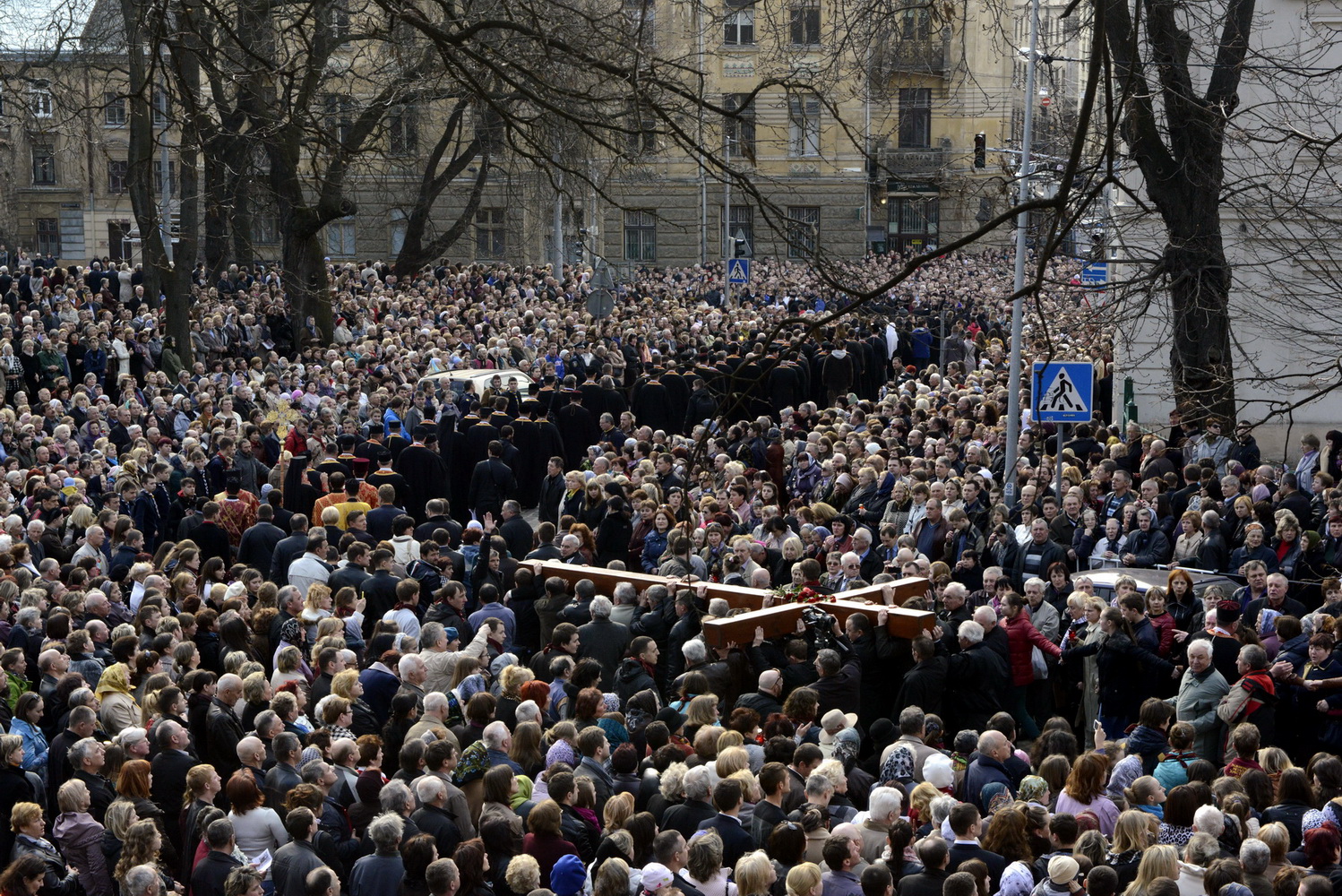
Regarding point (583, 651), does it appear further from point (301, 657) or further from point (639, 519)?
point (639, 519)

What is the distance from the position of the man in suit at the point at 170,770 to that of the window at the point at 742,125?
5.25 m

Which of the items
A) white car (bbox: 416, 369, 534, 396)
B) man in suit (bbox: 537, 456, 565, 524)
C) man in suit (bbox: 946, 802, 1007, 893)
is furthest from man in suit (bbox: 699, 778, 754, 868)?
white car (bbox: 416, 369, 534, 396)

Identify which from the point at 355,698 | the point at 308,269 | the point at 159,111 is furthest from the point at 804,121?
the point at 308,269

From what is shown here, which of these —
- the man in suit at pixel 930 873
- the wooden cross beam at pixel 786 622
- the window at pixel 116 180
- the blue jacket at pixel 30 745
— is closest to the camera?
the window at pixel 116 180

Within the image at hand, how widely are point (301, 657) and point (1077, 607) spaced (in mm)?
5536

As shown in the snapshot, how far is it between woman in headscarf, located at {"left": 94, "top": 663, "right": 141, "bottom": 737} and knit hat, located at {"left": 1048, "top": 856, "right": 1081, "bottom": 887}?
5.58 meters

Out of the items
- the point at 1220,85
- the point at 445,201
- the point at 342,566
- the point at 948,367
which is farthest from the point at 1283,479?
the point at 445,201

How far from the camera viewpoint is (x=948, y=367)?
2984 centimetres

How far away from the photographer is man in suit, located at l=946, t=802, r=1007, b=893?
7.62m

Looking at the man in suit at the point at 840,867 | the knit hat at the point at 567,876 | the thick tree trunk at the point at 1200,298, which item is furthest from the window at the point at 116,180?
the thick tree trunk at the point at 1200,298

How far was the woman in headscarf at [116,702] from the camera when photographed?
380 inches

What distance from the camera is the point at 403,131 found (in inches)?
339

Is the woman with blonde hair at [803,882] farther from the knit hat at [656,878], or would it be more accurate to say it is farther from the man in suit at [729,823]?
the man in suit at [729,823]

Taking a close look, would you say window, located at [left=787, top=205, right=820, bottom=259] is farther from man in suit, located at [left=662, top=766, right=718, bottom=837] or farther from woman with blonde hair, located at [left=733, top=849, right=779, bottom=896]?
man in suit, located at [left=662, top=766, right=718, bottom=837]
